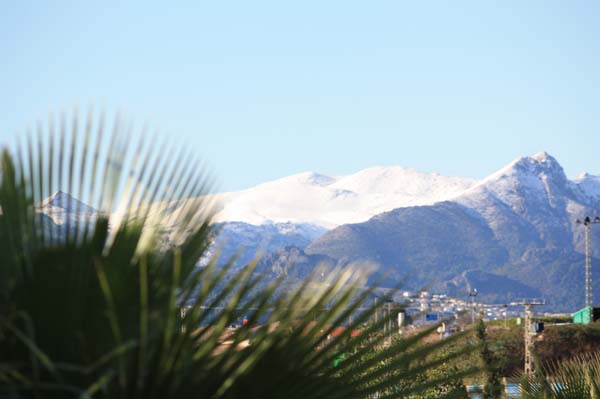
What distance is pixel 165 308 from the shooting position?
323 cm

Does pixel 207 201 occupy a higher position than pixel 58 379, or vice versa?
pixel 207 201

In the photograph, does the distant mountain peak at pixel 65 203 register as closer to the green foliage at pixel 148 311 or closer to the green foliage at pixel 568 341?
the green foliage at pixel 148 311

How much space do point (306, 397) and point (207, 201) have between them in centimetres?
77

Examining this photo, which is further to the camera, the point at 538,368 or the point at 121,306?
the point at 538,368

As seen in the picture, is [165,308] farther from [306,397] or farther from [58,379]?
[306,397]

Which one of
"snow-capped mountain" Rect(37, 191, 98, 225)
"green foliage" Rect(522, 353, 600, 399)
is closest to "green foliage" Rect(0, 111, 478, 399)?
"snow-capped mountain" Rect(37, 191, 98, 225)

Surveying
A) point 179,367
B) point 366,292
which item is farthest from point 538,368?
point 179,367

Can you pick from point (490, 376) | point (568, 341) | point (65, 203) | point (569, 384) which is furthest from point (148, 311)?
point (568, 341)

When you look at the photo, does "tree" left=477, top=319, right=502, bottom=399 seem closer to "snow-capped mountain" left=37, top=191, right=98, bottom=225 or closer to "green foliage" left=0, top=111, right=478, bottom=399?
"green foliage" left=0, top=111, right=478, bottom=399

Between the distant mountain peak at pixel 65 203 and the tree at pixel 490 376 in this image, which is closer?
the distant mountain peak at pixel 65 203

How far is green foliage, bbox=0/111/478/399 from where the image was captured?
3.14 m

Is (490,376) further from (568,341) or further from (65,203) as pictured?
(568,341)

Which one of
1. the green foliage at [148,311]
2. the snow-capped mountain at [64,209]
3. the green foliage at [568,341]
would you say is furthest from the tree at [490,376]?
the green foliage at [568,341]

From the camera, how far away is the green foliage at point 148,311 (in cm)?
314
